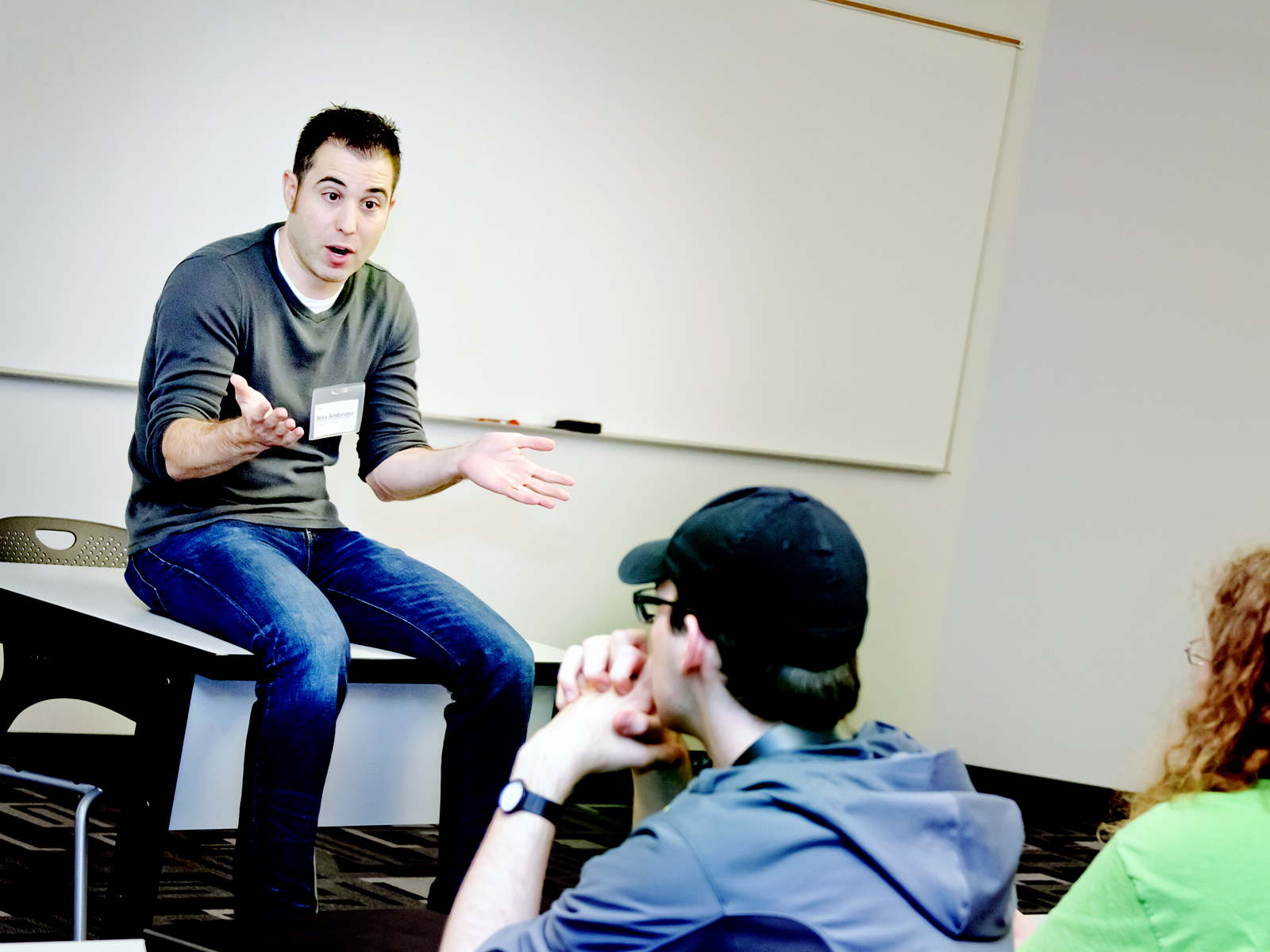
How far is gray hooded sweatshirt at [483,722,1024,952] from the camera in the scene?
2.94ft

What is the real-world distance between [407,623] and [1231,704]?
1.33 m

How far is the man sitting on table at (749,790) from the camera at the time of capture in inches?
35.5

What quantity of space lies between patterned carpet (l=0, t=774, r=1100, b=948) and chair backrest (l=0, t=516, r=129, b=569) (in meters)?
0.61

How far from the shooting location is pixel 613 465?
373 cm

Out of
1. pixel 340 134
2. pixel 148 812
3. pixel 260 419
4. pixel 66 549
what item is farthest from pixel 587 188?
pixel 148 812

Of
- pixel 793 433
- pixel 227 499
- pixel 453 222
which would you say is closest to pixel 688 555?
pixel 227 499

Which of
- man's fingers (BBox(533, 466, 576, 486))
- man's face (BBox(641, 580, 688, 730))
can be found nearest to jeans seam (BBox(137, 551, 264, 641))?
man's fingers (BBox(533, 466, 576, 486))

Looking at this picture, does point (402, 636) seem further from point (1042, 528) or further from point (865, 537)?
point (1042, 528)

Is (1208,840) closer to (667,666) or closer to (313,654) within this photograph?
(667,666)

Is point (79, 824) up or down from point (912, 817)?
down

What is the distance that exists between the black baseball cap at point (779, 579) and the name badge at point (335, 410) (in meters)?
1.31

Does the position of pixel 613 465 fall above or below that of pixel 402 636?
above

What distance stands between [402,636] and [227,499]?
0.39 metres

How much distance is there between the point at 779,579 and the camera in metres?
1.06
